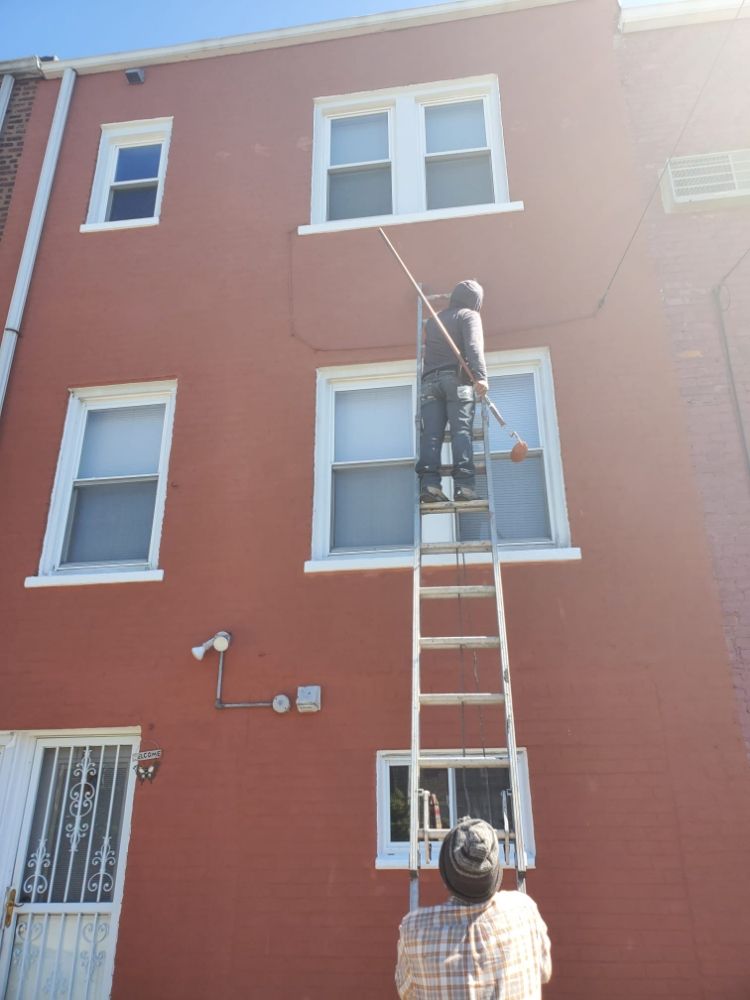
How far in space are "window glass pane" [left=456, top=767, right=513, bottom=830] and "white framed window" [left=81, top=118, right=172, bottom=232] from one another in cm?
581

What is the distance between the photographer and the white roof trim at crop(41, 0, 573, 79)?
787 cm

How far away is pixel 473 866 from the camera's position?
117 inches

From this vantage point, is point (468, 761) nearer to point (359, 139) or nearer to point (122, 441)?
point (122, 441)

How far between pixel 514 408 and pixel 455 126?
330 centimetres

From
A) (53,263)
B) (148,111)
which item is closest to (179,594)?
(53,263)

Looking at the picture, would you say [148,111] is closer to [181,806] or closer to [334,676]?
[334,676]

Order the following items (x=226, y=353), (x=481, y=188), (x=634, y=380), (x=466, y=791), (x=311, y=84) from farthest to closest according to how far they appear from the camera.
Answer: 1. (x=311, y=84)
2. (x=481, y=188)
3. (x=226, y=353)
4. (x=634, y=380)
5. (x=466, y=791)

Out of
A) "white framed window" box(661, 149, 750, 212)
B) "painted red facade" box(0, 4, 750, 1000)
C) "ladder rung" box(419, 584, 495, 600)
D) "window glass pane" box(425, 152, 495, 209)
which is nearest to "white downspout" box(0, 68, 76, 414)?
"painted red facade" box(0, 4, 750, 1000)

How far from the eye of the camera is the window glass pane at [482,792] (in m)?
5.04

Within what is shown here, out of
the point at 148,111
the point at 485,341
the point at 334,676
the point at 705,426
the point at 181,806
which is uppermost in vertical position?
the point at 148,111

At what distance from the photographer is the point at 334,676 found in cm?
541

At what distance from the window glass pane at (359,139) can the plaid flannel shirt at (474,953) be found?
6829 millimetres

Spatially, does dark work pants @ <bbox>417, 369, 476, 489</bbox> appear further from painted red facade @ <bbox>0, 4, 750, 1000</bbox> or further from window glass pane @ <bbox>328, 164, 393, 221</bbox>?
window glass pane @ <bbox>328, 164, 393, 221</bbox>

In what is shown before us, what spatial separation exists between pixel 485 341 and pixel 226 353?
2195 mm
